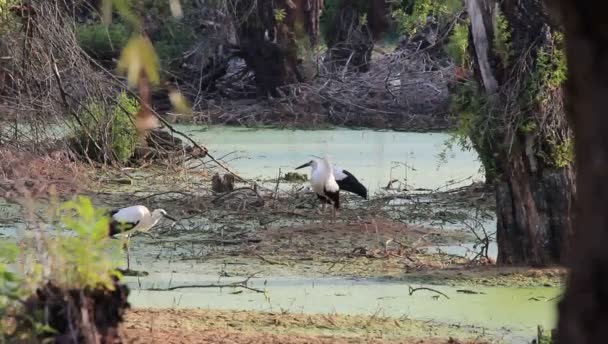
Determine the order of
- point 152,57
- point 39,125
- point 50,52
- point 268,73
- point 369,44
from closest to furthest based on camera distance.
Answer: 1. point 152,57
2. point 50,52
3. point 39,125
4. point 268,73
5. point 369,44

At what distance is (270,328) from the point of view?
18.1 ft

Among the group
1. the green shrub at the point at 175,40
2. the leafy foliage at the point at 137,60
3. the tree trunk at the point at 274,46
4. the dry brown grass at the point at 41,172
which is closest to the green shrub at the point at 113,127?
the dry brown grass at the point at 41,172

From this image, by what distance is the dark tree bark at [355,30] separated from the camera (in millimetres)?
18422

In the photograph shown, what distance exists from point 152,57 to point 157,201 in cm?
608

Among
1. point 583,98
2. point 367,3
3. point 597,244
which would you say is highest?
point 367,3

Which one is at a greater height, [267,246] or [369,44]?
[369,44]

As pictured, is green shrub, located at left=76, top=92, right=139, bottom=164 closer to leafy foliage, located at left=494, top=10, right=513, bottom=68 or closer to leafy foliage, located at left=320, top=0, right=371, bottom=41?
leafy foliage, located at left=494, top=10, right=513, bottom=68

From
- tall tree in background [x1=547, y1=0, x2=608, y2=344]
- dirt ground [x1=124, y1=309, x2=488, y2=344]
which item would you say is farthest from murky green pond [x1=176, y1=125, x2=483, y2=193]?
tall tree in background [x1=547, y1=0, x2=608, y2=344]

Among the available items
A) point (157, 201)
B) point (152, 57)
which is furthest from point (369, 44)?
point (152, 57)

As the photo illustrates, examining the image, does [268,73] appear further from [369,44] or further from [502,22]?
[502,22]

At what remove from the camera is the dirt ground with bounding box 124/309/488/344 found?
5.04 meters

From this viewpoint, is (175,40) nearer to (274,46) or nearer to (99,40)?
(99,40)

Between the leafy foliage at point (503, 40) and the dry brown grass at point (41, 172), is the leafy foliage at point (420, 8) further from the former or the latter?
the dry brown grass at point (41, 172)

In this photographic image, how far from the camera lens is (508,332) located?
584 centimetres
